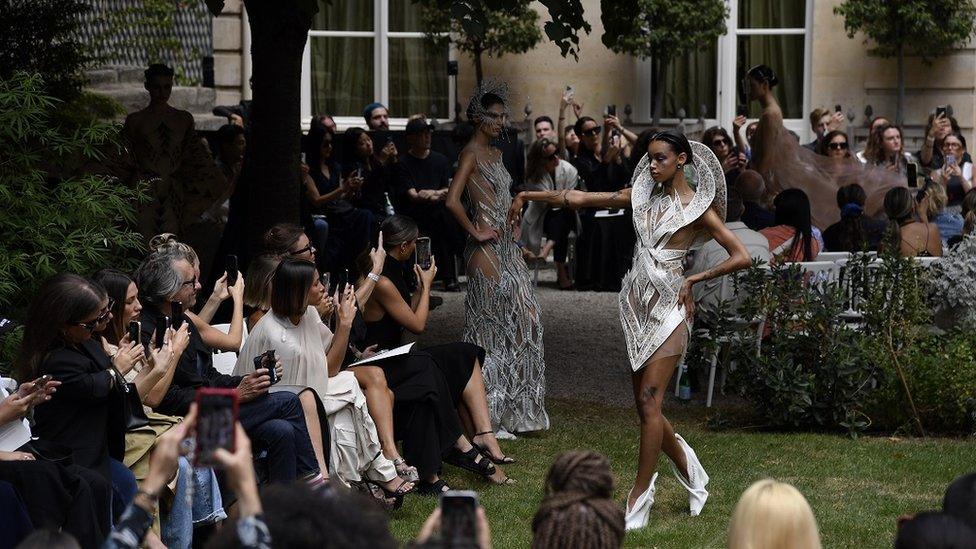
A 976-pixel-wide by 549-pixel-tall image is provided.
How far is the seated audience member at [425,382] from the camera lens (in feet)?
25.0

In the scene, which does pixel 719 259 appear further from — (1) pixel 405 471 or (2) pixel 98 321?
(2) pixel 98 321

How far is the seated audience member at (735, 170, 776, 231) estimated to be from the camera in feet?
37.2

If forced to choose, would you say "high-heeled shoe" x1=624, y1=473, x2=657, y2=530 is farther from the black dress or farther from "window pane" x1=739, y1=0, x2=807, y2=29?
"window pane" x1=739, y1=0, x2=807, y2=29

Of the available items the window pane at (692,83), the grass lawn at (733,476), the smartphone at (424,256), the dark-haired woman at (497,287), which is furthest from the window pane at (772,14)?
the smartphone at (424,256)

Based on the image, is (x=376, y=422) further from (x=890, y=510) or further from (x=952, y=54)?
(x=952, y=54)

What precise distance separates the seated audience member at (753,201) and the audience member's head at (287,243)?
4.54m

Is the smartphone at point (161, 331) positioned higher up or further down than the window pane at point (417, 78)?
further down

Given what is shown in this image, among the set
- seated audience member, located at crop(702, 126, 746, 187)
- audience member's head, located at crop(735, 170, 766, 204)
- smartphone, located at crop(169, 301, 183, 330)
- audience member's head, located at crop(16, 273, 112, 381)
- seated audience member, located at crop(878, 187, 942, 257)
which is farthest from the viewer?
seated audience member, located at crop(702, 126, 746, 187)

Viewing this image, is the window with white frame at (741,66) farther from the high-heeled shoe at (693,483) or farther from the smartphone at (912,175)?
the high-heeled shoe at (693,483)

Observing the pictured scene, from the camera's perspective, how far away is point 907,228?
10.0m

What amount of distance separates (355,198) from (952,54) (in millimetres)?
8524

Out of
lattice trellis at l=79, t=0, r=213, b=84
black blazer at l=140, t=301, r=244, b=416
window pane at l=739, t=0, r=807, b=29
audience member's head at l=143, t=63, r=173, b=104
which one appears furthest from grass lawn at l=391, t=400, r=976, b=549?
lattice trellis at l=79, t=0, r=213, b=84

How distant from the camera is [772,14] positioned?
18.3 metres

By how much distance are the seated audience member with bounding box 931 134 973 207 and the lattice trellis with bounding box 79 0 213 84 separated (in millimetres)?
9923
